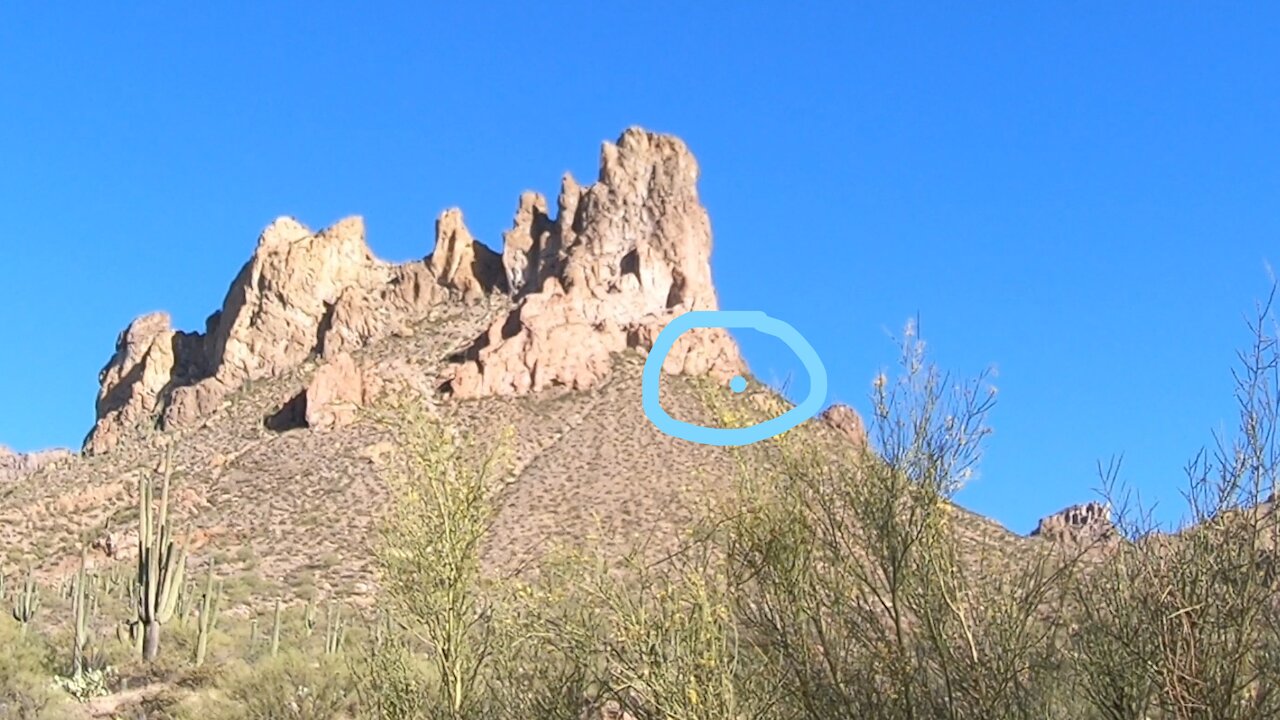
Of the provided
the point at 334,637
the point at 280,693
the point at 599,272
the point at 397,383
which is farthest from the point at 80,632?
the point at 599,272

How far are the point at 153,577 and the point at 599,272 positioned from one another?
143ft

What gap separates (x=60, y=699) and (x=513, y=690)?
12636 millimetres

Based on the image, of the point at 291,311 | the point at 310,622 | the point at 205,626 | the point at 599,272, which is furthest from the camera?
the point at 291,311

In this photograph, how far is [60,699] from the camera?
807 inches

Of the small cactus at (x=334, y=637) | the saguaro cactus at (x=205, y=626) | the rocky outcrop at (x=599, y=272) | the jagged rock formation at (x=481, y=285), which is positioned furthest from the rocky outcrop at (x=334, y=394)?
the small cactus at (x=334, y=637)

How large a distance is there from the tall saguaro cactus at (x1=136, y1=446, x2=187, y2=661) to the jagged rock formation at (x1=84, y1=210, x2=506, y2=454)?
3920 cm

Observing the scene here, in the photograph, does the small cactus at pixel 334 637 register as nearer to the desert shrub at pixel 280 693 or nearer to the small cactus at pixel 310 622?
the desert shrub at pixel 280 693

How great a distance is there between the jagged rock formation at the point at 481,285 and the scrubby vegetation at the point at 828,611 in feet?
154

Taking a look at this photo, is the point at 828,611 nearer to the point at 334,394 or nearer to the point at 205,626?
the point at 205,626

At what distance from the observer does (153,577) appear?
23688 mm

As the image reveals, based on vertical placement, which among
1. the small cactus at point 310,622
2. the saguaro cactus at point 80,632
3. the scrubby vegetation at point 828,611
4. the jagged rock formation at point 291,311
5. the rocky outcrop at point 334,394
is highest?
the jagged rock formation at point 291,311

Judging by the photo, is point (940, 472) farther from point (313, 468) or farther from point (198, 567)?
point (313, 468)

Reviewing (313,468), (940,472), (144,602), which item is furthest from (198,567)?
(940,472)

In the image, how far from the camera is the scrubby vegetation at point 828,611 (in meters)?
7.31
